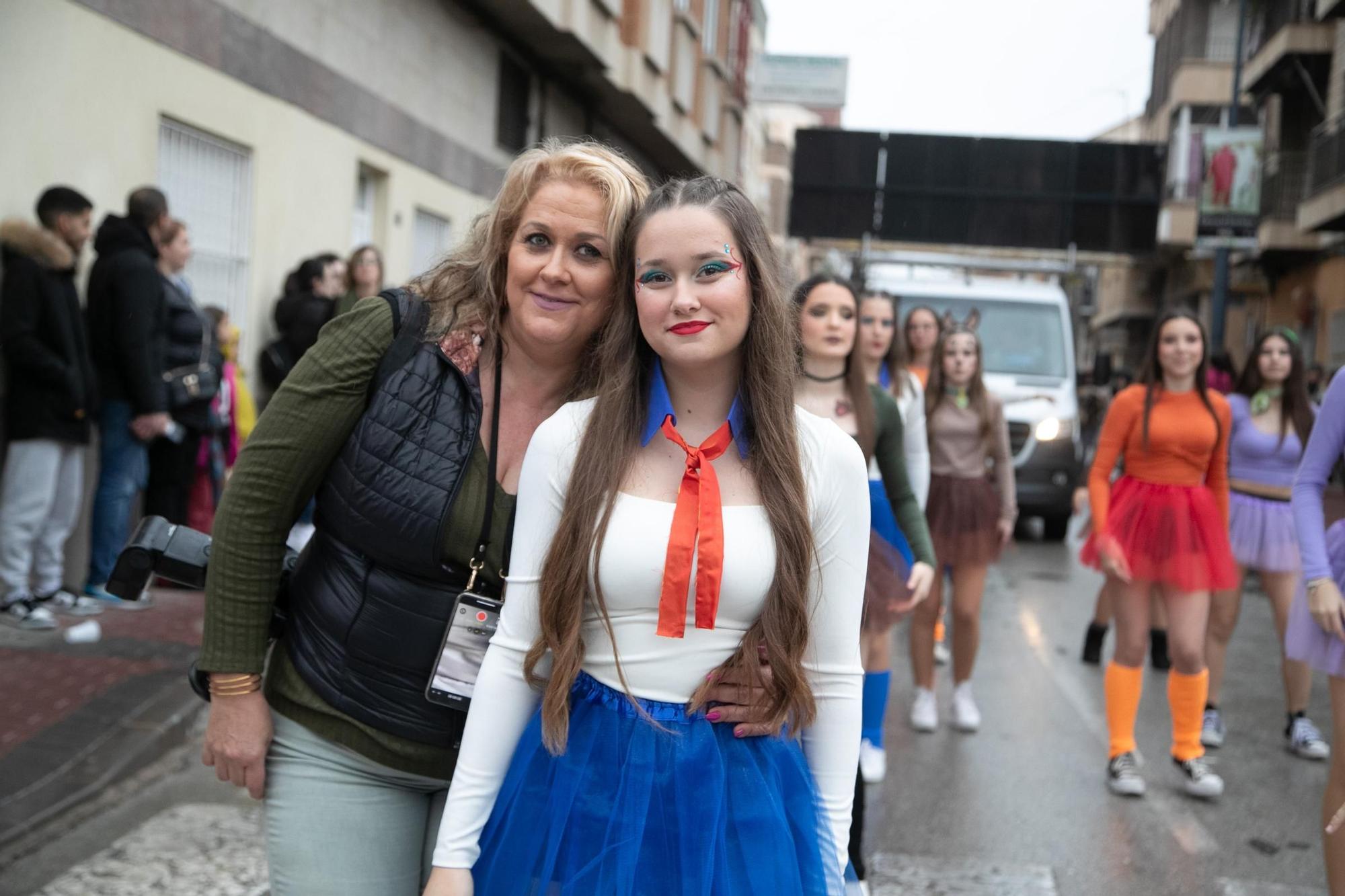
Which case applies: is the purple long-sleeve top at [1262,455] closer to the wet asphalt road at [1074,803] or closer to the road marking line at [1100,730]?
the wet asphalt road at [1074,803]

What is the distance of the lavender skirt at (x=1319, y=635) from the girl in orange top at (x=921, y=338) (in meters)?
3.48

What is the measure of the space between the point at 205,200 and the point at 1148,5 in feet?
146

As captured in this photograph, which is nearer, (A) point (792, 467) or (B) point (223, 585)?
(A) point (792, 467)

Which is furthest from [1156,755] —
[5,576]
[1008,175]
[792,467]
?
[1008,175]

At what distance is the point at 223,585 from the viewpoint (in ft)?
8.25

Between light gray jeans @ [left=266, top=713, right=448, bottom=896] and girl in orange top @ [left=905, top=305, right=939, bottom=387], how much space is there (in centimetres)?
548

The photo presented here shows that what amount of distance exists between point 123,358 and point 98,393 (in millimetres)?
242

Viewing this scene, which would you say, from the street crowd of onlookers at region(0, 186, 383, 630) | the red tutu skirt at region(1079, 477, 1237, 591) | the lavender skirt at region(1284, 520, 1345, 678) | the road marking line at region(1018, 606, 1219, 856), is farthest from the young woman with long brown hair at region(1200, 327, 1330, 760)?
the street crowd of onlookers at region(0, 186, 383, 630)

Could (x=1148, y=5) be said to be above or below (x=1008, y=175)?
above

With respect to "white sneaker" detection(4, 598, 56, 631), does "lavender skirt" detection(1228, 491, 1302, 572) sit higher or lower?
higher

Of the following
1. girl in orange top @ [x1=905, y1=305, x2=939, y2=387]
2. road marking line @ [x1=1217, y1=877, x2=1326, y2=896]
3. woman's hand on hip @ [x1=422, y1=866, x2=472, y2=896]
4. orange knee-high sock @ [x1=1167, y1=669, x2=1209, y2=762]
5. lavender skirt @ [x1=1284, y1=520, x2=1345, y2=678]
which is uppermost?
girl in orange top @ [x1=905, y1=305, x2=939, y2=387]

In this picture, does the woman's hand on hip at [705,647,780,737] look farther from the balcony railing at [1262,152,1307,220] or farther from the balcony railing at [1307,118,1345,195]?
the balcony railing at [1262,152,1307,220]

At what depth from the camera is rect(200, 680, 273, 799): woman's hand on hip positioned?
2.50m

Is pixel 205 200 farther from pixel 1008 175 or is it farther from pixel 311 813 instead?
pixel 1008 175
